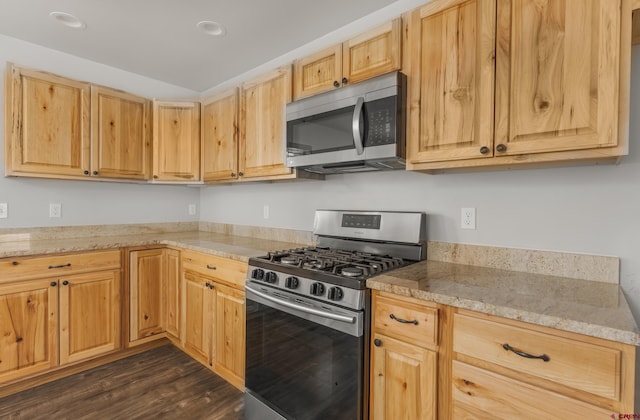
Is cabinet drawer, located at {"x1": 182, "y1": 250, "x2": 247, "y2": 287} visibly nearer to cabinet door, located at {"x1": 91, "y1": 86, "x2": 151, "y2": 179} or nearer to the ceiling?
cabinet door, located at {"x1": 91, "y1": 86, "x2": 151, "y2": 179}

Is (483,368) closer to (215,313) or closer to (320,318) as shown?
(320,318)

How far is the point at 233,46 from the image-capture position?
2.53m

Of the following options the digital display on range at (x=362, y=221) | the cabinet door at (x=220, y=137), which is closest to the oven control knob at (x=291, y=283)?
the digital display on range at (x=362, y=221)

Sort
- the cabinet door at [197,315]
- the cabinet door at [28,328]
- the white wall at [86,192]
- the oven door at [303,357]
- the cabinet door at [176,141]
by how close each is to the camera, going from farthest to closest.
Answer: the cabinet door at [176,141] → the white wall at [86,192] → the cabinet door at [197,315] → the cabinet door at [28,328] → the oven door at [303,357]

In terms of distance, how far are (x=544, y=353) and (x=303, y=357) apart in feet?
3.39

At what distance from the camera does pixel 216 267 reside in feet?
7.29

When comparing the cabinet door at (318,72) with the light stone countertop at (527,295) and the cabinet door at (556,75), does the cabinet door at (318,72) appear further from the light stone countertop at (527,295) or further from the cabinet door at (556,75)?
the light stone countertop at (527,295)

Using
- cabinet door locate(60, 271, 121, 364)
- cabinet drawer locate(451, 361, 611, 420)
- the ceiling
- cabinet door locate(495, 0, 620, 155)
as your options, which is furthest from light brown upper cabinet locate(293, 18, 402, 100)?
cabinet door locate(60, 271, 121, 364)

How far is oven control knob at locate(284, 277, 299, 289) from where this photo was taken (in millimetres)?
1624

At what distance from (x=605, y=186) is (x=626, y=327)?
0.77m

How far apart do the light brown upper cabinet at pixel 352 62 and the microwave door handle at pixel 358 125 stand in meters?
0.21

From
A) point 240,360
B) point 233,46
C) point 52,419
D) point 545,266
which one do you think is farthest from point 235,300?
point 233,46

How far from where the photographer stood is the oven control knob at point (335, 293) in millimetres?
1441

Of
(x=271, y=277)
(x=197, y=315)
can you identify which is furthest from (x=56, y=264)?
(x=271, y=277)
